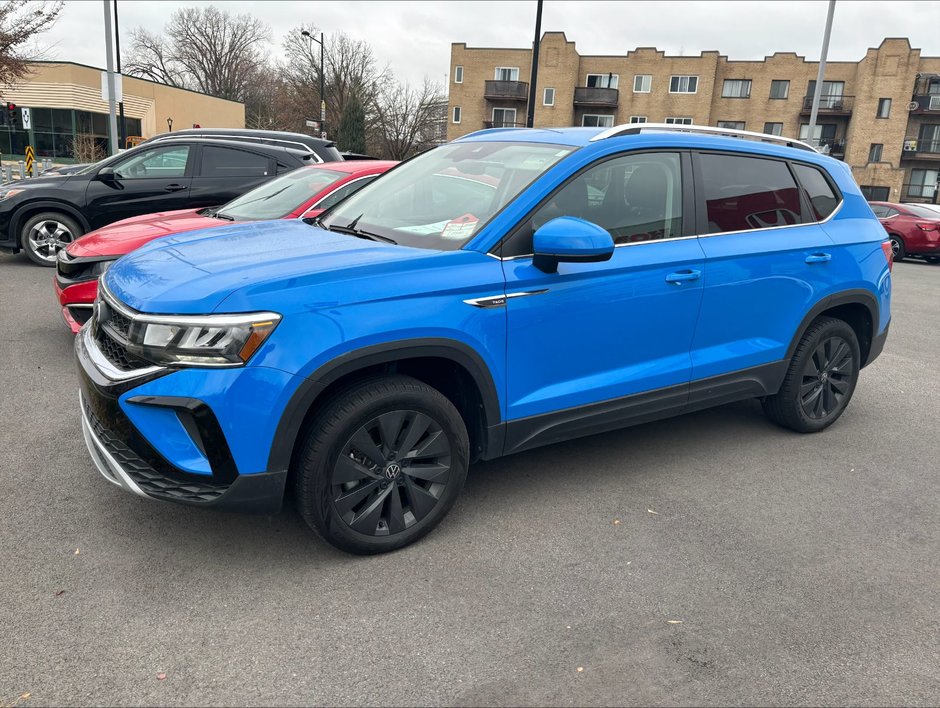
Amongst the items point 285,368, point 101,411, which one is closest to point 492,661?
point 285,368

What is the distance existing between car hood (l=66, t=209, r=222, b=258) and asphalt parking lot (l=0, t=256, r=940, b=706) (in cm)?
157

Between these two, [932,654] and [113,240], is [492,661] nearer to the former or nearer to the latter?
[932,654]

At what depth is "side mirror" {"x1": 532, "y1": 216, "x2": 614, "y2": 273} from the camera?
10.4 ft

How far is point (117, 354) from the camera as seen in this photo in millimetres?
3020

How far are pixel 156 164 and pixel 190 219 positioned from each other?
3764 mm

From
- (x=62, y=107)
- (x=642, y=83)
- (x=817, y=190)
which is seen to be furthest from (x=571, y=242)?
(x=642, y=83)

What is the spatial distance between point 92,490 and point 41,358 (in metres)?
2.68

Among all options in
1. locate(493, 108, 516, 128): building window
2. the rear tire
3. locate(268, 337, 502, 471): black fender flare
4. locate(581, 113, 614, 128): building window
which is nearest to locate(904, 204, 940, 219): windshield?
the rear tire

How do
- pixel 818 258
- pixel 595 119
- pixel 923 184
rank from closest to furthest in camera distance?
pixel 818 258, pixel 923 184, pixel 595 119

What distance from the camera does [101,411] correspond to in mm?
2959

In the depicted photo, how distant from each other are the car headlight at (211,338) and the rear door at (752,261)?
2.39m

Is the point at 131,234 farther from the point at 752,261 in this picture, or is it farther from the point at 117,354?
the point at 752,261

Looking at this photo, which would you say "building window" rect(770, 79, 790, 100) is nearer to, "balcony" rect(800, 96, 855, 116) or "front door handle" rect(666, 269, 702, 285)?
"balcony" rect(800, 96, 855, 116)

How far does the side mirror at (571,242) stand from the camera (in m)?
3.16
